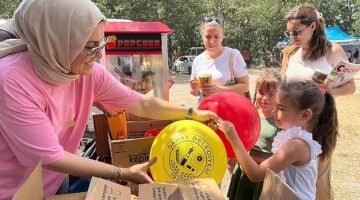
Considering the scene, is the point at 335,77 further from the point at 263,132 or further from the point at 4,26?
the point at 4,26

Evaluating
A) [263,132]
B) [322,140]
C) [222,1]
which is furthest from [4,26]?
[222,1]

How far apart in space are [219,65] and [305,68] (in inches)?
33.1

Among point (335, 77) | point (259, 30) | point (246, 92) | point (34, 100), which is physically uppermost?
point (34, 100)

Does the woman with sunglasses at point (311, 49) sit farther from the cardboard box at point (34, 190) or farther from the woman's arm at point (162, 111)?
the cardboard box at point (34, 190)

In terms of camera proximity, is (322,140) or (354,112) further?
(354,112)

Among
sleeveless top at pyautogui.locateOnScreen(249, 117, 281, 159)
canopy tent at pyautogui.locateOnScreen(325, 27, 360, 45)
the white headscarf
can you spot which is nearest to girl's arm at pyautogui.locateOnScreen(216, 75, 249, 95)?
sleeveless top at pyautogui.locateOnScreen(249, 117, 281, 159)

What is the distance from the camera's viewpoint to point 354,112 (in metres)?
9.04

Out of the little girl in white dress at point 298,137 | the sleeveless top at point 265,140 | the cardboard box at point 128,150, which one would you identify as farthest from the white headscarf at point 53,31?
the sleeveless top at point 265,140

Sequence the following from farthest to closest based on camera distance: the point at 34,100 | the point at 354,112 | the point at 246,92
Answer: the point at 354,112, the point at 246,92, the point at 34,100

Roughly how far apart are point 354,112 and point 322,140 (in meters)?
7.74

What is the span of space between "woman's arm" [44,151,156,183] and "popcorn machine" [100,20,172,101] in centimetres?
249

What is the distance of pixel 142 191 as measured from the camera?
133 cm

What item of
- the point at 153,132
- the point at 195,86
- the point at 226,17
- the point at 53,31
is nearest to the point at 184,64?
the point at 226,17

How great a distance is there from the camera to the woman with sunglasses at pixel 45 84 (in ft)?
4.70
